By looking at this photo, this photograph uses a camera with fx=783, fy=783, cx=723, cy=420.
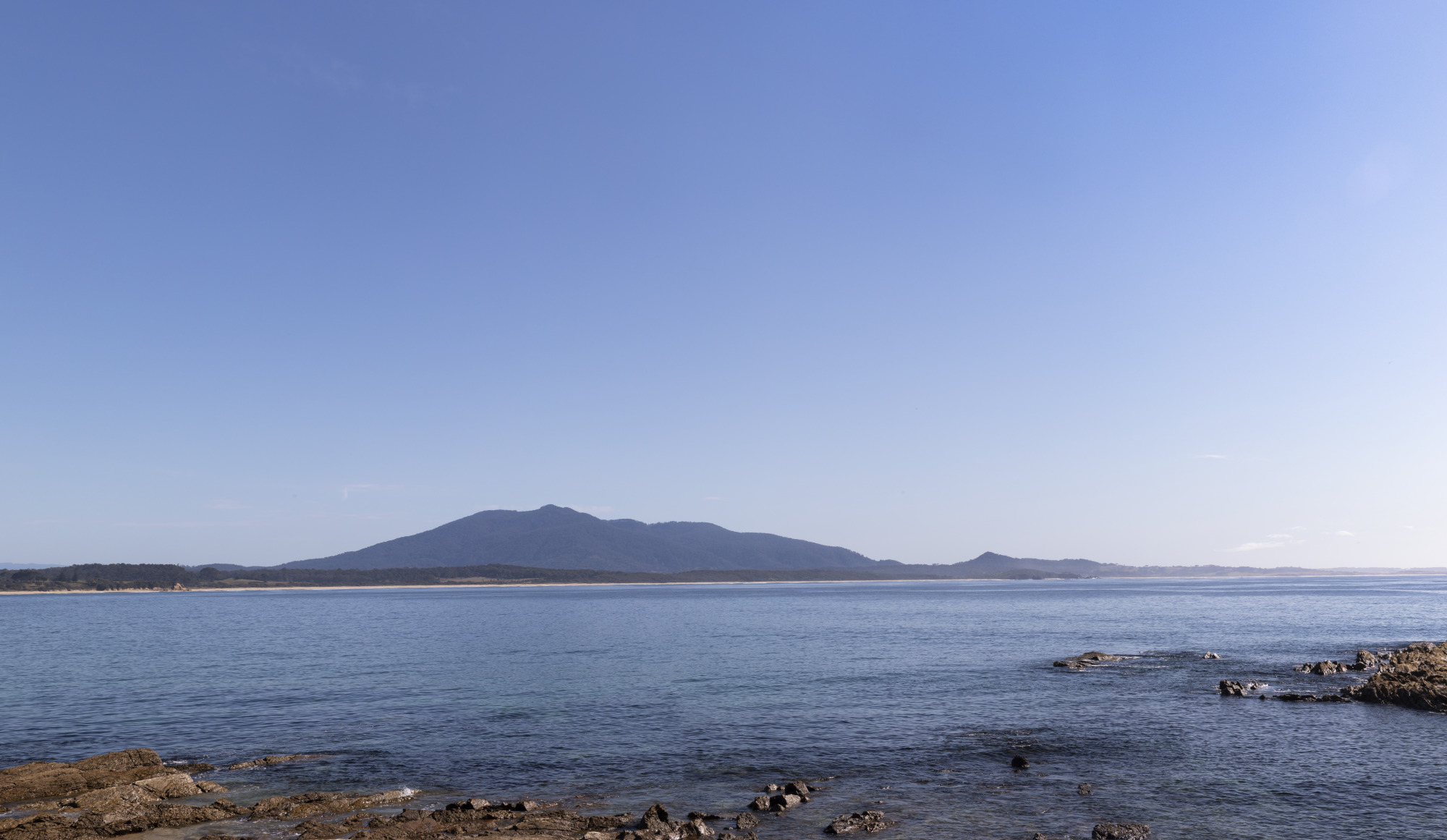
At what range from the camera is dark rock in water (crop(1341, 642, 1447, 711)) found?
44594 millimetres

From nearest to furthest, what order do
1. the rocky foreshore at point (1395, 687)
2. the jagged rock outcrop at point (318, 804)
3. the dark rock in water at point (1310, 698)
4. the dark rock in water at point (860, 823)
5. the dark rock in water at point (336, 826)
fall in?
the dark rock in water at point (336, 826), the dark rock in water at point (860, 823), the jagged rock outcrop at point (318, 804), the rocky foreshore at point (1395, 687), the dark rock in water at point (1310, 698)

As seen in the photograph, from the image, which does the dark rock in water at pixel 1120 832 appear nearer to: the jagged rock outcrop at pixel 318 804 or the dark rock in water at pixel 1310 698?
the jagged rock outcrop at pixel 318 804

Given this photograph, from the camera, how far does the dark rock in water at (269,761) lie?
3456 cm

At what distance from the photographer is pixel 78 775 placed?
3158 cm

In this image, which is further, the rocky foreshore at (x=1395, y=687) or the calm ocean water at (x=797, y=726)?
the rocky foreshore at (x=1395, y=687)

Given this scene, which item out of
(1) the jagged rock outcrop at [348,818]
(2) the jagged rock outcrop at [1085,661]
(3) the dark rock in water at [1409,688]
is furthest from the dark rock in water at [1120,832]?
(2) the jagged rock outcrop at [1085,661]

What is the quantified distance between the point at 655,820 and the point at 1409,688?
46832 millimetres

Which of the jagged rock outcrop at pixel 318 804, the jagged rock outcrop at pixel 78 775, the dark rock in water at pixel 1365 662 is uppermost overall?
the jagged rock outcrop at pixel 78 775

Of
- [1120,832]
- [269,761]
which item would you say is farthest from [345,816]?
[1120,832]

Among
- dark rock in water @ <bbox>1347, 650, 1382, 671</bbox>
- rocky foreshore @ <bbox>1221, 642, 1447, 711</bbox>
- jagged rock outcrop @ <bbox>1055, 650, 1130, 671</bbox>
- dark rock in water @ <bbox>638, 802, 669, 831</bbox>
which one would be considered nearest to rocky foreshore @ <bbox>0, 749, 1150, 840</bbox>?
dark rock in water @ <bbox>638, 802, 669, 831</bbox>

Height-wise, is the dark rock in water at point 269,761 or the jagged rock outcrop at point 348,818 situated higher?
the jagged rock outcrop at point 348,818

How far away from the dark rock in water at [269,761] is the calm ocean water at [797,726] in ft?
4.51

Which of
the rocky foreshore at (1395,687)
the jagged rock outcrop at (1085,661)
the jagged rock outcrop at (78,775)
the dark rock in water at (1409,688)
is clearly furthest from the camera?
the jagged rock outcrop at (1085,661)

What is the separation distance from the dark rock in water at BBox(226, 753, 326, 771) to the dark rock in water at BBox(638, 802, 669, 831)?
1950 cm
